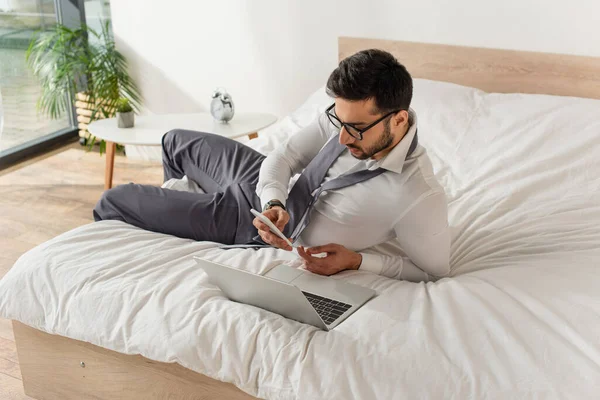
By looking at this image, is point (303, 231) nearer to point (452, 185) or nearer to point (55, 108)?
point (452, 185)

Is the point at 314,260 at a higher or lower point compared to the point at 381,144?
lower

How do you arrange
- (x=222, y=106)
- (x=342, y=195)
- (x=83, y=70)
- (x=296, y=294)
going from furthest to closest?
1. (x=83, y=70)
2. (x=222, y=106)
3. (x=342, y=195)
4. (x=296, y=294)

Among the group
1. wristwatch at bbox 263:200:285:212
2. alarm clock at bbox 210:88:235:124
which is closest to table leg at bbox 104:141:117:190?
alarm clock at bbox 210:88:235:124

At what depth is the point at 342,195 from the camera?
175 cm

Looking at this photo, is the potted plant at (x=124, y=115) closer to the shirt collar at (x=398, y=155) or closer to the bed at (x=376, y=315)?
the bed at (x=376, y=315)

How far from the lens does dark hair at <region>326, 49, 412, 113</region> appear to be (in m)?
1.55

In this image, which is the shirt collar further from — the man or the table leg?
the table leg

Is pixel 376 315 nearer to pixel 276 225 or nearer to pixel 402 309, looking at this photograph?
pixel 402 309

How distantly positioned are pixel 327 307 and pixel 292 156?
570mm

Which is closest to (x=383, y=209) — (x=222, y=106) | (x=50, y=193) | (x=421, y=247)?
(x=421, y=247)

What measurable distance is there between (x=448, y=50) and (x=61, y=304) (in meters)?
1.98

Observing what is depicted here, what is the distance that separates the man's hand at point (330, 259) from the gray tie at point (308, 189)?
0.14 metres

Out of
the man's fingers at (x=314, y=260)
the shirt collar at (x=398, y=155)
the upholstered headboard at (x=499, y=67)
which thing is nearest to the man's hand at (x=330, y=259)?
the man's fingers at (x=314, y=260)

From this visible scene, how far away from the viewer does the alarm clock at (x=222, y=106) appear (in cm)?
309
